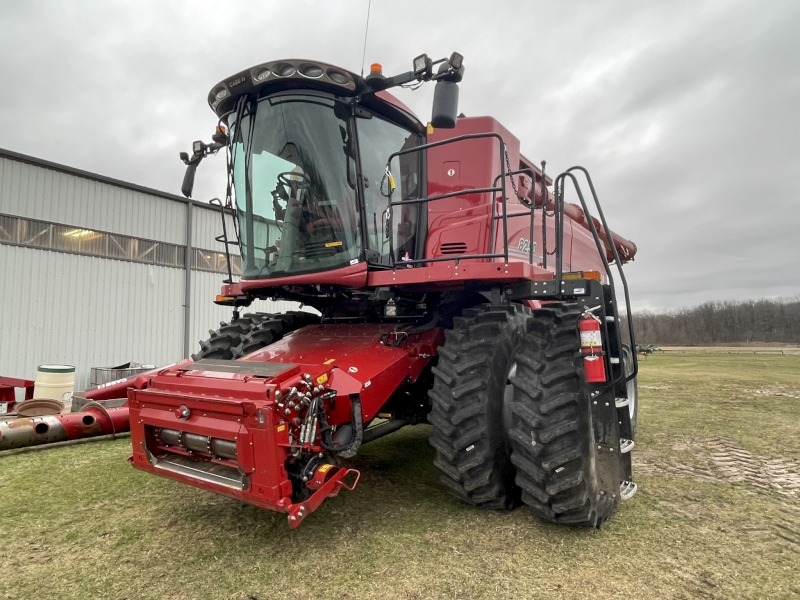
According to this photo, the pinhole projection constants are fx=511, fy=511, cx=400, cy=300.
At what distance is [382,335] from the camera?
4398 millimetres

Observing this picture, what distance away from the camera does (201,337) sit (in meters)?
16.7

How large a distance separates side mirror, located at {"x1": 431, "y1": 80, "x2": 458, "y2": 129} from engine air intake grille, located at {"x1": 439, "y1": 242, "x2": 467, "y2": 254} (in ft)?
4.69

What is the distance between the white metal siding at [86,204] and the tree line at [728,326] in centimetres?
6117

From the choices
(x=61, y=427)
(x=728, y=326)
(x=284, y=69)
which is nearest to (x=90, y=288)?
(x=61, y=427)

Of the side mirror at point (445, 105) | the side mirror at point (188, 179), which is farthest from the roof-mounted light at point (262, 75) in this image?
the side mirror at point (188, 179)

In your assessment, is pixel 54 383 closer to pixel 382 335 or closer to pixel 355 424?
pixel 382 335

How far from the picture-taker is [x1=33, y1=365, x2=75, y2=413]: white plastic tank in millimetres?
9719

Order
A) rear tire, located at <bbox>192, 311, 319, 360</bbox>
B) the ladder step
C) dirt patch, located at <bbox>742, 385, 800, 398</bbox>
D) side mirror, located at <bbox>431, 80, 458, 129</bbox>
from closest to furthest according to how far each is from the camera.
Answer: side mirror, located at <bbox>431, 80, 458, 129</bbox>
the ladder step
rear tire, located at <bbox>192, 311, 319, 360</bbox>
dirt patch, located at <bbox>742, 385, 800, 398</bbox>

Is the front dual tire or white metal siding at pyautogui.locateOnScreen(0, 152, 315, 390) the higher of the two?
white metal siding at pyautogui.locateOnScreen(0, 152, 315, 390)

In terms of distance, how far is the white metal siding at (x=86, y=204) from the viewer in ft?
40.4

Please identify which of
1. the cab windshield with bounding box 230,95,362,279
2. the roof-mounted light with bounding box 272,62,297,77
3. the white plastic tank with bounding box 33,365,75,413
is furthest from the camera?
the white plastic tank with bounding box 33,365,75,413

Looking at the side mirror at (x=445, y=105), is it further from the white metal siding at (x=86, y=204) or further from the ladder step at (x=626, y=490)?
the white metal siding at (x=86, y=204)

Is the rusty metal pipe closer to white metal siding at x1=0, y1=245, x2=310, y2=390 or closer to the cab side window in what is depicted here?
the cab side window

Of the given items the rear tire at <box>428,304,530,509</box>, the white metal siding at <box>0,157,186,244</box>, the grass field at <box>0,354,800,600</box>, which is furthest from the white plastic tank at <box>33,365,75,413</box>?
the rear tire at <box>428,304,530,509</box>
